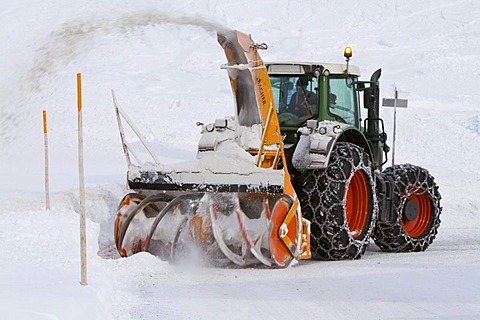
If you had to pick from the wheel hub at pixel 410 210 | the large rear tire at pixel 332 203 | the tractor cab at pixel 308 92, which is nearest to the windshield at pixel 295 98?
the tractor cab at pixel 308 92

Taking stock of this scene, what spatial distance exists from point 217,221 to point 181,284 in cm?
122

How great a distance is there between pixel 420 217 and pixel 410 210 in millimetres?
321

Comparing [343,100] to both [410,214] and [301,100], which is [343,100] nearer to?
[301,100]

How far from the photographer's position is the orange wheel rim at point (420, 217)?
1077cm

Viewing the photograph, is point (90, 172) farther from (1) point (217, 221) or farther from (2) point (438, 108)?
(2) point (438, 108)

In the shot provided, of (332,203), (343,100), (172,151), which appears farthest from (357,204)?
(172,151)

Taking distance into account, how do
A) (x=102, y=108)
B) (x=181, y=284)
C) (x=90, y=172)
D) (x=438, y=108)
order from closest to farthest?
(x=181, y=284)
(x=90, y=172)
(x=102, y=108)
(x=438, y=108)

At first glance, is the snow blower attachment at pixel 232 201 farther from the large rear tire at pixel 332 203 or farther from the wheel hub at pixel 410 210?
the wheel hub at pixel 410 210

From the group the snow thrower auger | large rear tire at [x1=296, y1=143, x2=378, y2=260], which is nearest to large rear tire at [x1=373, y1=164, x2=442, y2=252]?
the snow thrower auger

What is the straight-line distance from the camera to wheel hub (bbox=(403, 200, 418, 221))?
1062cm

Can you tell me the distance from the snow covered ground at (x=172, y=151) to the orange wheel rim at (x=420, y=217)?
62cm

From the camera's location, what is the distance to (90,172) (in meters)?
15.9

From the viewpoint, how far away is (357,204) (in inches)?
372

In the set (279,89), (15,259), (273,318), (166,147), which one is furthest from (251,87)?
(166,147)
